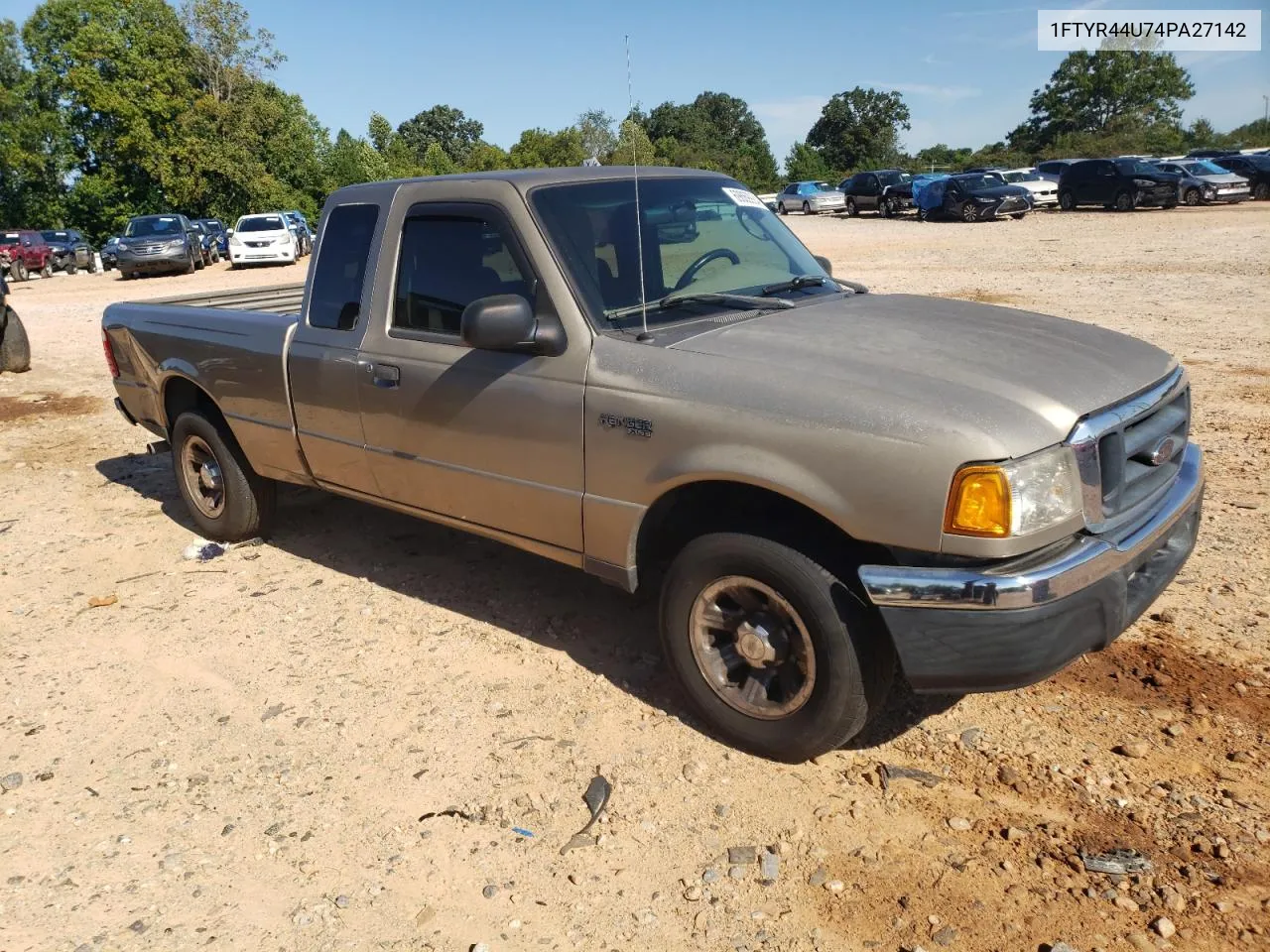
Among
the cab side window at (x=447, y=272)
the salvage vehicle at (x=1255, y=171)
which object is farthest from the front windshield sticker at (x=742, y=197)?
the salvage vehicle at (x=1255, y=171)

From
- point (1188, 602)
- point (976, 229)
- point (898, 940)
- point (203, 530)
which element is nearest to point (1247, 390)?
point (1188, 602)

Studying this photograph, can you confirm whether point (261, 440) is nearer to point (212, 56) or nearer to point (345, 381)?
point (345, 381)

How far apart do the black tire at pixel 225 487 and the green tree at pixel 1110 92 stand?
266 feet

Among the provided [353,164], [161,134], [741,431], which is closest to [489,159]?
[353,164]

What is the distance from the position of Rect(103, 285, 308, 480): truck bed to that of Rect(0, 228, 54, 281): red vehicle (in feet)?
104

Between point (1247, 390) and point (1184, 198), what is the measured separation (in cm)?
2836

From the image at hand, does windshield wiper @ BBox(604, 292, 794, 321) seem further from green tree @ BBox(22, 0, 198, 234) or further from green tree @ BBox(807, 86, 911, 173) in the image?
green tree @ BBox(807, 86, 911, 173)

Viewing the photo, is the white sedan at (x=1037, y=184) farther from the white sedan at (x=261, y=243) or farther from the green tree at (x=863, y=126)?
the green tree at (x=863, y=126)

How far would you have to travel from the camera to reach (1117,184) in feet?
105

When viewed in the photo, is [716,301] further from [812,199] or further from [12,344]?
[812,199]

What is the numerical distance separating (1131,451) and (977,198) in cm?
3158

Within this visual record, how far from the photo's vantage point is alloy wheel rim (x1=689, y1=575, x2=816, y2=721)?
3400 millimetres

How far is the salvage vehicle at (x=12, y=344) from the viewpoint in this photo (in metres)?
12.6

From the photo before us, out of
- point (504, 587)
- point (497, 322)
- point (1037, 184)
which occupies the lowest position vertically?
point (504, 587)
